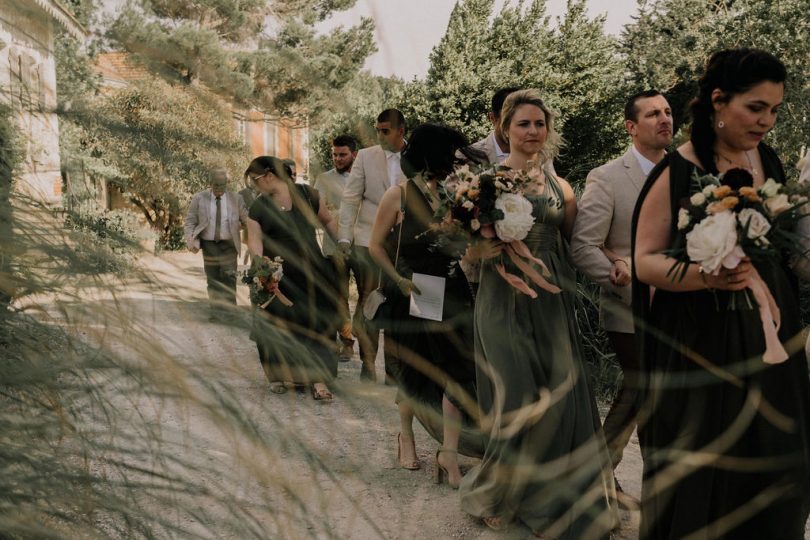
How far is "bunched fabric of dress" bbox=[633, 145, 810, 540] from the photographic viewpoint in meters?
2.70

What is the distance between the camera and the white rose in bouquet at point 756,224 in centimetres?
246

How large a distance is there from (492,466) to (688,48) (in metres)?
15.0

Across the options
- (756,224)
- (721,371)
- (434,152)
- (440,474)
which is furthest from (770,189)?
(440,474)

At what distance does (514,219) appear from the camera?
358 cm

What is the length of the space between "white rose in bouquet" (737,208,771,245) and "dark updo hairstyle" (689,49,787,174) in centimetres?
41

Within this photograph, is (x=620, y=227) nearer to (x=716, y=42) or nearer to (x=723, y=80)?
(x=723, y=80)

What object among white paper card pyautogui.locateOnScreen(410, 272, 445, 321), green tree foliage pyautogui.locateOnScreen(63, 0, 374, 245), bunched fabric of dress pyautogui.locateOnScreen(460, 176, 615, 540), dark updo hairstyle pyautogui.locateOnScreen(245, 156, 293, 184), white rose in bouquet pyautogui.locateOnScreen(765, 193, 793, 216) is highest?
green tree foliage pyautogui.locateOnScreen(63, 0, 374, 245)

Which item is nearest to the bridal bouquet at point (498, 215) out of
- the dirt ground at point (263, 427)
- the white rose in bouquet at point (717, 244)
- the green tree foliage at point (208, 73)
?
the white rose in bouquet at point (717, 244)

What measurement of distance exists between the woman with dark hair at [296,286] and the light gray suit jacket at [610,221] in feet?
9.56

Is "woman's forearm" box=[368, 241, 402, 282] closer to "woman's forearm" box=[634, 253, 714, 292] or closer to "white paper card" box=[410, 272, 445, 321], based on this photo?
"white paper card" box=[410, 272, 445, 321]

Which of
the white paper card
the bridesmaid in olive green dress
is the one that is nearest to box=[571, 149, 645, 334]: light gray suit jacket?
the bridesmaid in olive green dress

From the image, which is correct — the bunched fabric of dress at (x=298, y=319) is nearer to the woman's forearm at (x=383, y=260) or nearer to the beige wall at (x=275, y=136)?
the beige wall at (x=275, y=136)

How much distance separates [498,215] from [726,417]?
136 centimetres

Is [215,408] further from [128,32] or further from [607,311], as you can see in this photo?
[607,311]
